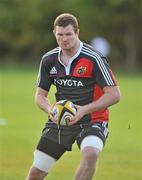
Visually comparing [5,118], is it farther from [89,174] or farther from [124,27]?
[124,27]

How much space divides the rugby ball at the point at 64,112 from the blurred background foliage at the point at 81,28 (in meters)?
54.5

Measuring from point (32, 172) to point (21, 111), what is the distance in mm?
15891

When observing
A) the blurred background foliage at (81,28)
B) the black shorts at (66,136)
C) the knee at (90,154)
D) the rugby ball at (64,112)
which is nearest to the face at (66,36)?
the rugby ball at (64,112)

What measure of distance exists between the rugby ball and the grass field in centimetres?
128

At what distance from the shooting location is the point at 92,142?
8.95 m

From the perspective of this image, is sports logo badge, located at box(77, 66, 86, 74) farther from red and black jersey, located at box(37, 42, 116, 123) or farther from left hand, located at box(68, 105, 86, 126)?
left hand, located at box(68, 105, 86, 126)

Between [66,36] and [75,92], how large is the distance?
73 cm

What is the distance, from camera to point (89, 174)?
866 cm

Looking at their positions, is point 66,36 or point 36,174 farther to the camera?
point 36,174

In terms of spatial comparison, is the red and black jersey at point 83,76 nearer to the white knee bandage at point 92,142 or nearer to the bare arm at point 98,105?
the bare arm at point 98,105

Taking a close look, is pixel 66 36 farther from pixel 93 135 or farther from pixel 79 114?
pixel 93 135

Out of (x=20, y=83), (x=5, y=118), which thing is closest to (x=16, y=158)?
(x=5, y=118)

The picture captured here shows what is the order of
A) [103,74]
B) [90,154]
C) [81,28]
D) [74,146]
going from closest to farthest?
1. [90,154]
2. [103,74]
3. [74,146]
4. [81,28]

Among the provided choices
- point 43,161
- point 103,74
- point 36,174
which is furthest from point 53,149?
point 103,74
